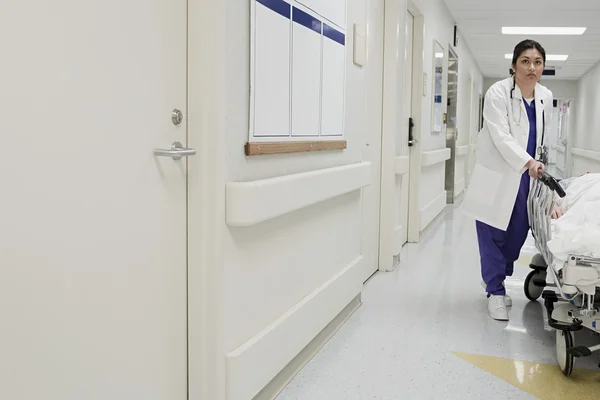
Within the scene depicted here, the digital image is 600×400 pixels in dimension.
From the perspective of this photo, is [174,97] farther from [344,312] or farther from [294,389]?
[344,312]

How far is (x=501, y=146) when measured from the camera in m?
3.57

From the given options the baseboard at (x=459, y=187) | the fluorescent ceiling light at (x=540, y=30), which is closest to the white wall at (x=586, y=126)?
the baseboard at (x=459, y=187)

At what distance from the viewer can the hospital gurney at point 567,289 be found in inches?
101

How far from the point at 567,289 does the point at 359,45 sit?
1.89 meters

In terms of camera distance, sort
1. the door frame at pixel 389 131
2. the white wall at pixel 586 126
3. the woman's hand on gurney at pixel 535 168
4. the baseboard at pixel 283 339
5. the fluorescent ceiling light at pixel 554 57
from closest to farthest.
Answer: the baseboard at pixel 283 339, the woman's hand on gurney at pixel 535 168, the door frame at pixel 389 131, the fluorescent ceiling light at pixel 554 57, the white wall at pixel 586 126

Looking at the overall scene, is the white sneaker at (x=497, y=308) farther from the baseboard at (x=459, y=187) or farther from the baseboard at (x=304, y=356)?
the baseboard at (x=459, y=187)

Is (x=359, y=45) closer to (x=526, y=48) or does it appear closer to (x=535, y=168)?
(x=526, y=48)

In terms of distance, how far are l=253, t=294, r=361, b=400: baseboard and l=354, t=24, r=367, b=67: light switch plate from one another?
1521mm

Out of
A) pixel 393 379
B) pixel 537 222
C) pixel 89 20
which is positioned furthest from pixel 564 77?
pixel 89 20

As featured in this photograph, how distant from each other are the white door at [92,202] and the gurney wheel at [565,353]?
5.93 ft

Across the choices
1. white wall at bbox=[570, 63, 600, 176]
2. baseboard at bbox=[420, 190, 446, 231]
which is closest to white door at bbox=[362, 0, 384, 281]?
baseboard at bbox=[420, 190, 446, 231]

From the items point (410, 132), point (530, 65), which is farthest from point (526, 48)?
point (410, 132)

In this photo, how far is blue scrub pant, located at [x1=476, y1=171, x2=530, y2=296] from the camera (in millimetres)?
3738

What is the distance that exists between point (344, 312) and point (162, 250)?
1918mm
